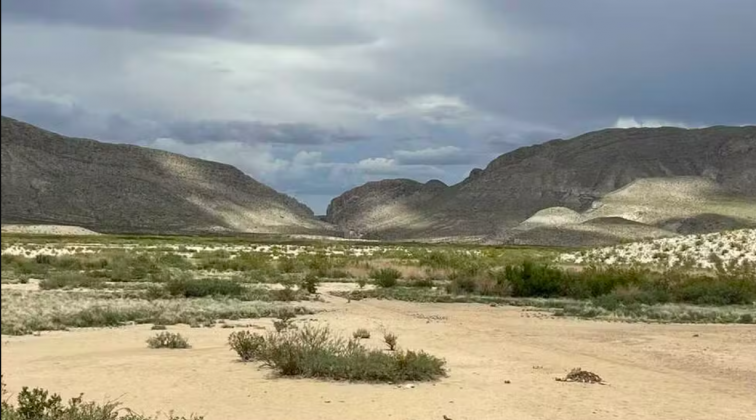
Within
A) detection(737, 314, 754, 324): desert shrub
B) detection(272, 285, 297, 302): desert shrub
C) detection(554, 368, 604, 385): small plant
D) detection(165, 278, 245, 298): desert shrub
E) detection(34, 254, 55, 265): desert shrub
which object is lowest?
detection(737, 314, 754, 324): desert shrub

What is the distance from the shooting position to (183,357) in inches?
726

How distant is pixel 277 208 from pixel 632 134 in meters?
78.2

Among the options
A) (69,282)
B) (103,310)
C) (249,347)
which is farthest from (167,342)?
(69,282)

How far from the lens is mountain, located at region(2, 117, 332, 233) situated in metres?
132

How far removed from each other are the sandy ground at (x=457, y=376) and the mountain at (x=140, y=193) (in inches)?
3708

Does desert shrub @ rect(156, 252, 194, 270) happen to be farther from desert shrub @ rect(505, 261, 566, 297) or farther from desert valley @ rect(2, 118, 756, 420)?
desert shrub @ rect(505, 261, 566, 297)

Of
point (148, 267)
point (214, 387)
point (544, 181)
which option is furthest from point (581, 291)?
point (544, 181)

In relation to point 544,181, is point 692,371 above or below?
below

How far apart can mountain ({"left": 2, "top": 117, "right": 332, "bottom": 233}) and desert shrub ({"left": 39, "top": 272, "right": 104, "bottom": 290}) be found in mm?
74615

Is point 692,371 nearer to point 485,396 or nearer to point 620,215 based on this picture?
point 485,396

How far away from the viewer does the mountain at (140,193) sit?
132 metres

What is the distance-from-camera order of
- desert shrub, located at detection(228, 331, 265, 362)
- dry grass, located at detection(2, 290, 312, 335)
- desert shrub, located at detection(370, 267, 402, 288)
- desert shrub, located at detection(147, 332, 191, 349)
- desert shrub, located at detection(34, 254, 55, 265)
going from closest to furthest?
desert shrub, located at detection(228, 331, 265, 362) → desert shrub, located at detection(147, 332, 191, 349) → dry grass, located at detection(2, 290, 312, 335) → desert shrub, located at detection(370, 267, 402, 288) → desert shrub, located at detection(34, 254, 55, 265)

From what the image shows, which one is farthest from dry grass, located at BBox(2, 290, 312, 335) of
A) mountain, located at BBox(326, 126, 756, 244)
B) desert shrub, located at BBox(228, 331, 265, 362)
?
mountain, located at BBox(326, 126, 756, 244)

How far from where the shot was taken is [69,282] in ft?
120
